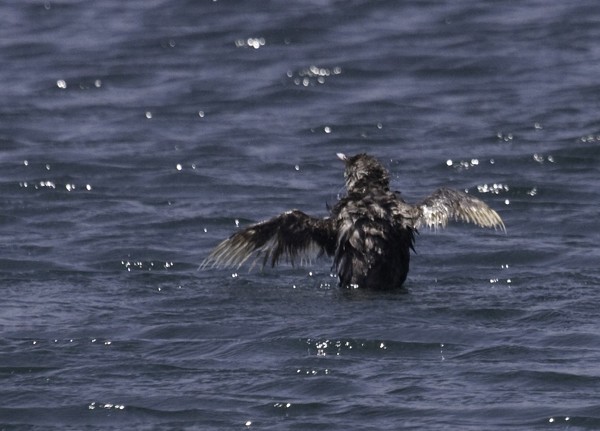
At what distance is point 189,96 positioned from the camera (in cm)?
1769

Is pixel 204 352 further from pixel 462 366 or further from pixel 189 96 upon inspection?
pixel 189 96

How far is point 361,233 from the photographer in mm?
10109

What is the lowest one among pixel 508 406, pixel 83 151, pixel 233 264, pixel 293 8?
pixel 508 406


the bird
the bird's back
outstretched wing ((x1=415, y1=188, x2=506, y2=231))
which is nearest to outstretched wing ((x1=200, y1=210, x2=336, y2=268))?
the bird

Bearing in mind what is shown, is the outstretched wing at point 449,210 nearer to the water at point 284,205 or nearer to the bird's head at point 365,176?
the bird's head at point 365,176

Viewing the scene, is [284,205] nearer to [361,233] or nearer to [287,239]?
[287,239]

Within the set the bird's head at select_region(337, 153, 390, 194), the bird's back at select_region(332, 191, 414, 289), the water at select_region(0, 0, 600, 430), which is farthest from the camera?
the bird's head at select_region(337, 153, 390, 194)

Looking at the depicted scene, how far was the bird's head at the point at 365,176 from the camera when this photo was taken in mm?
10438

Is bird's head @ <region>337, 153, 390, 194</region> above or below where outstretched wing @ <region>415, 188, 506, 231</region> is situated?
above

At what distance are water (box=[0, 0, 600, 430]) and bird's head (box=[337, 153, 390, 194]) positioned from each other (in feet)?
2.20

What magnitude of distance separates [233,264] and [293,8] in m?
10.9

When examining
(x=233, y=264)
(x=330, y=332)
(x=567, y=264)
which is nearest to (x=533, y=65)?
(x=567, y=264)

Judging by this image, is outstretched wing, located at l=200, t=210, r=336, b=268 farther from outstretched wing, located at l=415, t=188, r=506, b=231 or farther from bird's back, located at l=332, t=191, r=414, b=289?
outstretched wing, located at l=415, t=188, r=506, b=231

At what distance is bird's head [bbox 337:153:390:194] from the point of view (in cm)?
1044
